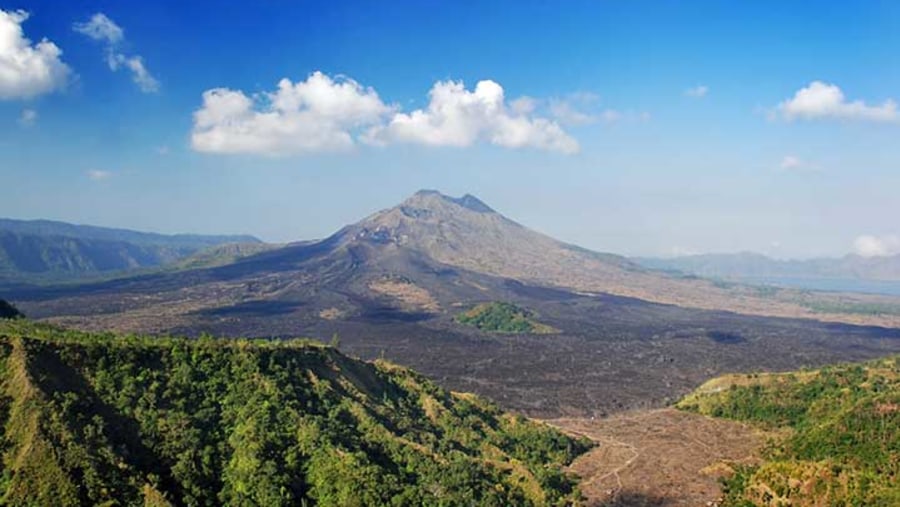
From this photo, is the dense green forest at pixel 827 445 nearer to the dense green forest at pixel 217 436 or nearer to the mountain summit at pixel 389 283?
the dense green forest at pixel 217 436

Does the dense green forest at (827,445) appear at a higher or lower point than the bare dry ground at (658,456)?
higher

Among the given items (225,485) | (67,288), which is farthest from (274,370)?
(67,288)

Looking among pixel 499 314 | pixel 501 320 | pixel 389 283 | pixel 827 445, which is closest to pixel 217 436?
pixel 827 445

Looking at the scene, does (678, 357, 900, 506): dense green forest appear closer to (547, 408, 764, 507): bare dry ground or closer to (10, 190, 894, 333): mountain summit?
(547, 408, 764, 507): bare dry ground

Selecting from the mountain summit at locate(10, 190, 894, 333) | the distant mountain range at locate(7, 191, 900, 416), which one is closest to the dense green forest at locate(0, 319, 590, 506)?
the distant mountain range at locate(7, 191, 900, 416)

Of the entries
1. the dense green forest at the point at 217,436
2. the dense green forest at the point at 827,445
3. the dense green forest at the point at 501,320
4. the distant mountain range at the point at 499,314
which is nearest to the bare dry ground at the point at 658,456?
the dense green forest at the point at 827,445

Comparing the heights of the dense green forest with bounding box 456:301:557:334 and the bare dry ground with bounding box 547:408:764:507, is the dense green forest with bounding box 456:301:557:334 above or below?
above
